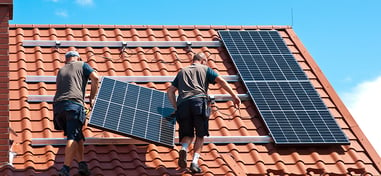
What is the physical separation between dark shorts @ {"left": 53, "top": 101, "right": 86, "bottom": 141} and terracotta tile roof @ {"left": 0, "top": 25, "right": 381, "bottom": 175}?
0.59m

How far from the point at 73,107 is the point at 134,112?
142 cm

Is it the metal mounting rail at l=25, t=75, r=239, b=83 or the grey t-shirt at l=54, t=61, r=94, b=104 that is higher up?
the metal mounting rail at l=25, t=75, r=239, b=83

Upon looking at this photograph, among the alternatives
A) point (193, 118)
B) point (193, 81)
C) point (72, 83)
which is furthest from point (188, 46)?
A: point (72, 83)

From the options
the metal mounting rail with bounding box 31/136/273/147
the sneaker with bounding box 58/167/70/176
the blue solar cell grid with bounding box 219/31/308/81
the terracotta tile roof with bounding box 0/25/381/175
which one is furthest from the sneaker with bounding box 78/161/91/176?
the blue solar cell grid with bounding box 219/31/308/81

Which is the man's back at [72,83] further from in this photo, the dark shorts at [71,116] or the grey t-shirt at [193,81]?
the grey t-shirt at [193,81]

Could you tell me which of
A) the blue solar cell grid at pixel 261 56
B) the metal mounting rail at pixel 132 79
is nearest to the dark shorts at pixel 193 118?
the metal mounting rail at pixel 132 79

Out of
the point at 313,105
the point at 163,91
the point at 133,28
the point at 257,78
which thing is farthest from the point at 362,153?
the point at 133,28

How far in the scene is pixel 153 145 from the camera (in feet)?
43.0

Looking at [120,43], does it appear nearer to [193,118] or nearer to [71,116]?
[193,118]

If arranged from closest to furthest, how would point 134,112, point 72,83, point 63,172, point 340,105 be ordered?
point 63,172, point 72,83, point 134,112, point 340,105

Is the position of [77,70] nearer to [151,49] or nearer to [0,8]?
[0,8]

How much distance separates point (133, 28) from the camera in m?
17.1

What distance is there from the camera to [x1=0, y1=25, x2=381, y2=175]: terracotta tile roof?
1245 cm

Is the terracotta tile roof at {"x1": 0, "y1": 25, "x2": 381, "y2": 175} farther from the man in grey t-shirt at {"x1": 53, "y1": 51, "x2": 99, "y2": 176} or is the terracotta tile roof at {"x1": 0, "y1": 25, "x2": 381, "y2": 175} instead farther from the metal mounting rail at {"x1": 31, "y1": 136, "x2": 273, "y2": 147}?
the man in grey t-shirt at {"x1": 53, "y1": 51, "x2": 99, "y2": 176}
